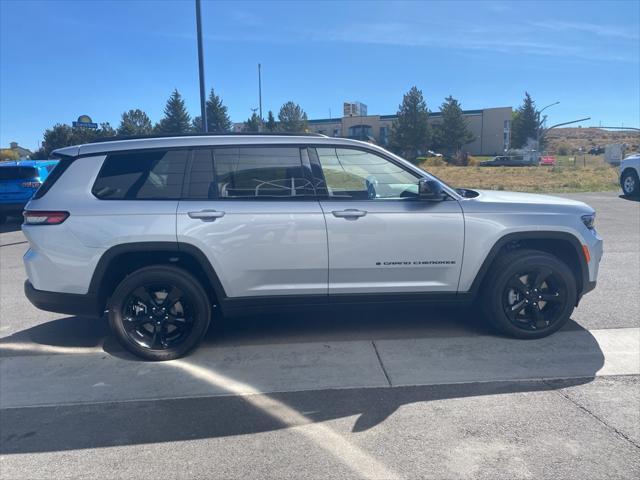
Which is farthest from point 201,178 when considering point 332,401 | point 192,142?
point 332,401

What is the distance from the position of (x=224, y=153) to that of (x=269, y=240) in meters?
0.87

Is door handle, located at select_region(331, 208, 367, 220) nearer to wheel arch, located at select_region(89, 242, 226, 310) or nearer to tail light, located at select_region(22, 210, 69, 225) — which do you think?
wheel arch, located at select_region(89, 242, 226, 310)

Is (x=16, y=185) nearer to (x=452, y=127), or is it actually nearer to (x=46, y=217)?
(x=46, y=217)

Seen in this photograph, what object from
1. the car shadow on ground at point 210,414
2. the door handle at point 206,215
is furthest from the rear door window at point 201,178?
the car shadow on ground at point 210,414

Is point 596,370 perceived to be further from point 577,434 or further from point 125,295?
point 125,295

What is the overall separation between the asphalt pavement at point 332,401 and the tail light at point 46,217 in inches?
48.2

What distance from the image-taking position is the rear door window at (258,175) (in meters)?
4.46

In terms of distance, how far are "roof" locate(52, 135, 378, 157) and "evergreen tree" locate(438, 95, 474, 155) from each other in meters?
67.2

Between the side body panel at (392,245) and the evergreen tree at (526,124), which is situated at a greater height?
the evergreen tree at (526,124)

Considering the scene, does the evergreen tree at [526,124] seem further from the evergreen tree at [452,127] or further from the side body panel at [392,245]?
the side body panel at [392,245]

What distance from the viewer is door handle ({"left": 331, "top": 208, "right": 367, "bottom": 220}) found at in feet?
14.4

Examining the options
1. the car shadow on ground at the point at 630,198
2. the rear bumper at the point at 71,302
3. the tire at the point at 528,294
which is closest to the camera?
the rear bumper at the point at 71,302

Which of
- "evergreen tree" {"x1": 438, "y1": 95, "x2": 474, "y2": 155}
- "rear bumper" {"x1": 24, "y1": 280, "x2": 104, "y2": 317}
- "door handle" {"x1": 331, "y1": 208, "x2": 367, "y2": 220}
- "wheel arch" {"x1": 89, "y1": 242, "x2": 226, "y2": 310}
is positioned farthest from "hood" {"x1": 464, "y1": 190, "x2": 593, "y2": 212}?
"evergreen tree" {"x1": 438, "y1": 95, "x2": 474, "y2": 155}

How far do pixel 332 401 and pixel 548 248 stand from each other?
2597mm
